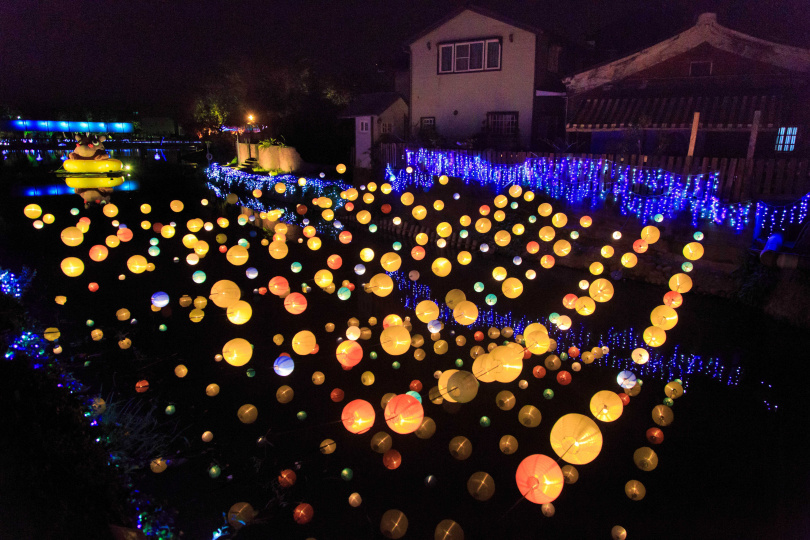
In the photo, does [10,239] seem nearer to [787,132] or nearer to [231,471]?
[231,471]

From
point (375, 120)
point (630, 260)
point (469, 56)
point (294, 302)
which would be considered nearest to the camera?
point (294, 302)

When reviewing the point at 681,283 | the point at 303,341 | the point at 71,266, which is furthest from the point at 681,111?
the point at 71,266

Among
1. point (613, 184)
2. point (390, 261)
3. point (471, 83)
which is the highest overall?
point (471, 83)

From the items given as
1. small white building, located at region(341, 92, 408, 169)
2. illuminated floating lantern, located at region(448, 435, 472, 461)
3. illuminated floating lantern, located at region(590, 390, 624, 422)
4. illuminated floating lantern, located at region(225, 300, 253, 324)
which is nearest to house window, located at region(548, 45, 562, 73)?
small white building, located at region(341, 92, 408, 169)

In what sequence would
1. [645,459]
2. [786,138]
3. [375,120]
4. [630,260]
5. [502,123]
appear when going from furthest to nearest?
[375,120]
[502,123]
[786,138]
[630,260]
[645,459]

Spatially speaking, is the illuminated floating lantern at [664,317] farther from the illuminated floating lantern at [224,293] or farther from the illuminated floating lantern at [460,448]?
the illuminated floating lantern at [224,293]

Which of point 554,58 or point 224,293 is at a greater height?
point 554,58

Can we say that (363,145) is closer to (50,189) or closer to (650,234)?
(650,234)
